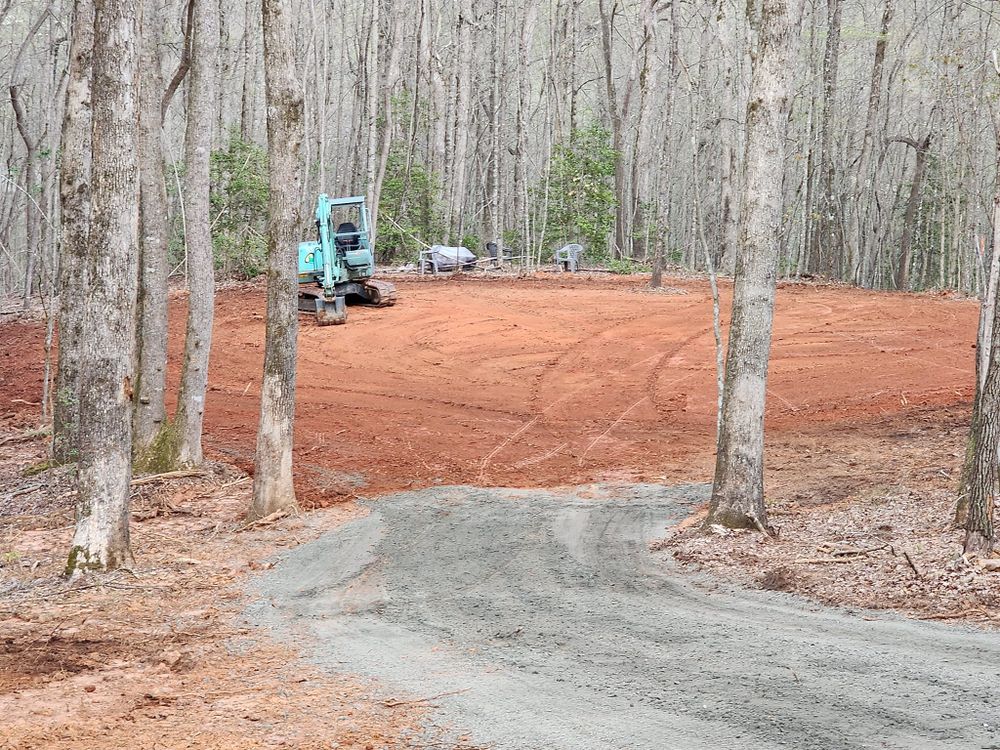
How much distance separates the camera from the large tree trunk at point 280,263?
10.2 meters

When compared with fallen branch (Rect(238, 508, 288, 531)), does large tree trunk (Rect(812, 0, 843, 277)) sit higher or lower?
higher

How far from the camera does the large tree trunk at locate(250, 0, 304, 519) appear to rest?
10188 millimetres

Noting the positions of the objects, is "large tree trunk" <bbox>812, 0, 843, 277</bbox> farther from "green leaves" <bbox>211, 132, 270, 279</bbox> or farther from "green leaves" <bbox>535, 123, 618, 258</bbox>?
"green leaves" <bbox>211, 132, 270, 279</bbox>

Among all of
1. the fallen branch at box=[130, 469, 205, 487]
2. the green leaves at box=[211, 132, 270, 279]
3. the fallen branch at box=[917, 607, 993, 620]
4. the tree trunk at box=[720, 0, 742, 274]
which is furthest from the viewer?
the green leaves at box=[211, 132, 270, 279]

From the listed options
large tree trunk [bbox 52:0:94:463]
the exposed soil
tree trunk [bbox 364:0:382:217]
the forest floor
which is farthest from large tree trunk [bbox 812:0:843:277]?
the exposed soil

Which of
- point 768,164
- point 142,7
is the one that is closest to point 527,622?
point 768,164

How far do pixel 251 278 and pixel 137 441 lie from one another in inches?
743

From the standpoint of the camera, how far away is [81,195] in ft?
39.3

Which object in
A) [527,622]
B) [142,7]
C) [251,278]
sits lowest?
[527,622]

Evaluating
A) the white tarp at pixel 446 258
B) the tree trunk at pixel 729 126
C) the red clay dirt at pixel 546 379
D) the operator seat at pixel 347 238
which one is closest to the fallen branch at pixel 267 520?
the red clay dirt at pixel 546 379

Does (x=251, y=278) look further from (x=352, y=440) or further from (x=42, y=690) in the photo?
(x=42, y=690)

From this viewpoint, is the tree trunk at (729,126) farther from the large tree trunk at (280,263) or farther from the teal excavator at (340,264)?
the teal excavator at (340,264)

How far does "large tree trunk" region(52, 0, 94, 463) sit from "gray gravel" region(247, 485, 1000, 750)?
15.7 ft

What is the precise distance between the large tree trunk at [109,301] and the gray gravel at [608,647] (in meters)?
1.53
